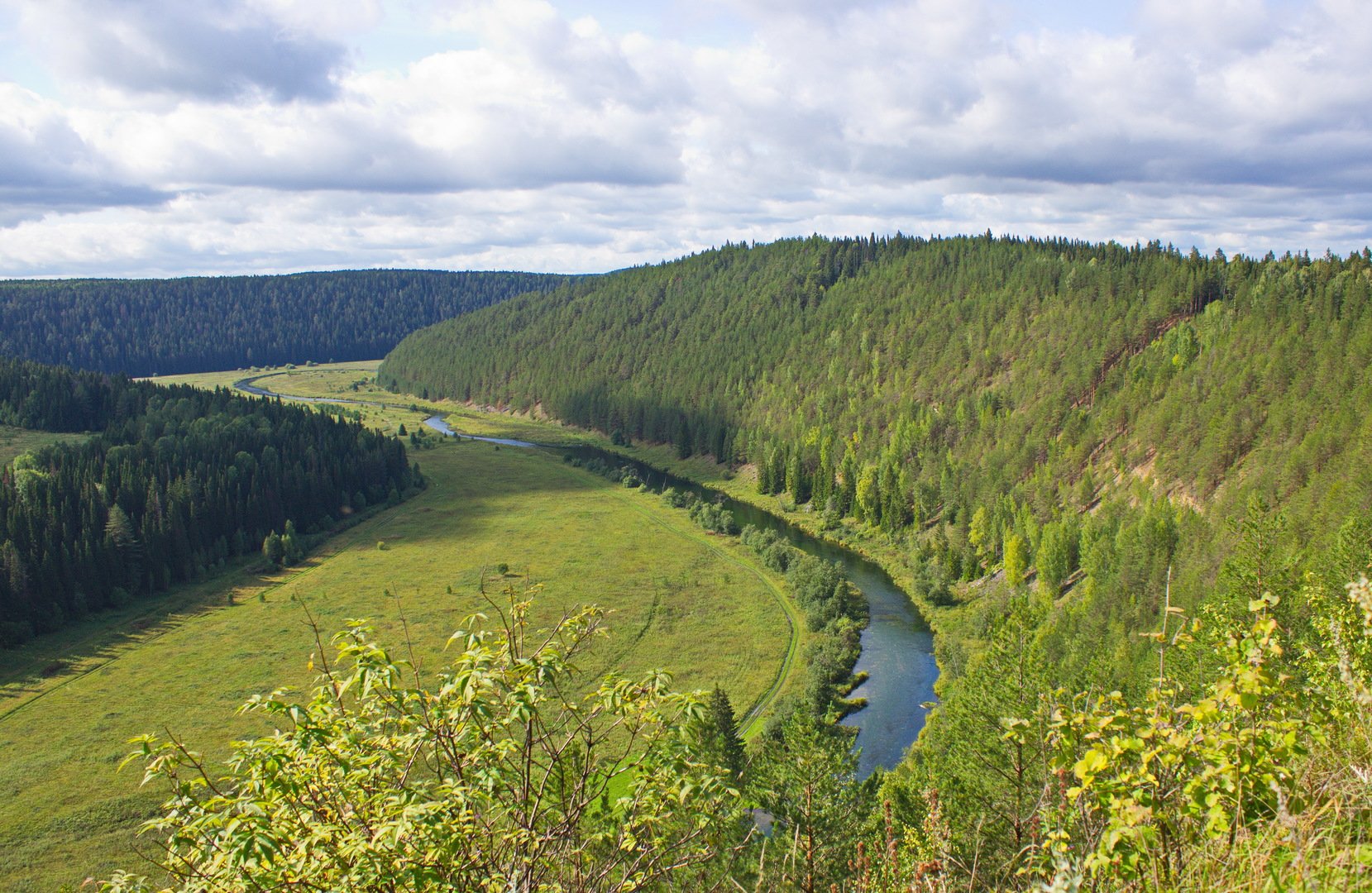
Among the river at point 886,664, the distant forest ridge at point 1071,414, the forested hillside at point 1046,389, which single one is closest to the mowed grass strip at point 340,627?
the river at point 886,664

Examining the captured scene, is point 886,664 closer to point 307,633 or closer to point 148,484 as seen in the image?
point 307,633

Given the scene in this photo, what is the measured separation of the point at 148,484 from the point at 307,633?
36.6m

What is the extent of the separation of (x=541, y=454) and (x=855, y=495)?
76535mm

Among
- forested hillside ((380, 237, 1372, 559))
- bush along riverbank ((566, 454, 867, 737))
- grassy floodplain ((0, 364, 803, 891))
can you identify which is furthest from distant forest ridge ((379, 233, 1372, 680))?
grassy floodplain ((0, 364, 803, 891))

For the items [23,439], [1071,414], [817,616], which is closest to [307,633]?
[817,616]

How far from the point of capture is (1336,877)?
25.8 feet

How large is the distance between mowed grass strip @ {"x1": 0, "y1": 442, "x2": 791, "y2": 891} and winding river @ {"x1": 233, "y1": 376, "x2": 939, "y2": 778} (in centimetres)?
776

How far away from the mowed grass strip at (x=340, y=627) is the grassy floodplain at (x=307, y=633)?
19 cm

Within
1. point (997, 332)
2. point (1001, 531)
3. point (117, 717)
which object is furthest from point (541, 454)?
point (117, 717)

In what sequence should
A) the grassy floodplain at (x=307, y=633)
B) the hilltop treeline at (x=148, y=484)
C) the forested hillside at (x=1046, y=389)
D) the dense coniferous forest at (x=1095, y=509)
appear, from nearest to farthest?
the dense coniferous forest at (x=1095, y=509) < the grassy floodplain at (x=307, y=633) < the forested hillside at (x=1046, y=389) < the hilltop treeline at (x=148, y=484)

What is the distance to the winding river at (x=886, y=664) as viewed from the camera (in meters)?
53.8

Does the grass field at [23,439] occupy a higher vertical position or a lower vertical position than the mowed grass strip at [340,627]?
higher

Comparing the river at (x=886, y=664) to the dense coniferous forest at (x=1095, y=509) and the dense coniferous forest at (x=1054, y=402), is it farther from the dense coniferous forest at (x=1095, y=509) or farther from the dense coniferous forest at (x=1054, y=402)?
the dense coniferous forest at (x=1054, y=402)

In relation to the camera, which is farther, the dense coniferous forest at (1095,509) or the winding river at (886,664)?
the winding river at (886,664)
